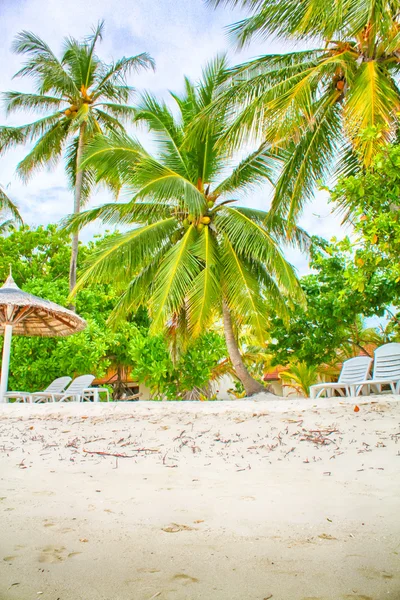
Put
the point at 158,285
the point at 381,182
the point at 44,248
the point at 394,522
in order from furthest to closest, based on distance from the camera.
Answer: the point at 44,248
the point at 158,285
the point at 381,182
the point at 394,522

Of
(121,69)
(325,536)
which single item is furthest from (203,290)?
(121,69)

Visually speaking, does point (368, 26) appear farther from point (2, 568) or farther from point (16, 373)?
point (16, 373)

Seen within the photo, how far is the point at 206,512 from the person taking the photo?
8.06 feet

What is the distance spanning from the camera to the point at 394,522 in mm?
2182

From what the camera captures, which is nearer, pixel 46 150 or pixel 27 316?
pixel 27 316

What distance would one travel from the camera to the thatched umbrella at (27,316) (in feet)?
27.0

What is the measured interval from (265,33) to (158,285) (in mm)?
5206

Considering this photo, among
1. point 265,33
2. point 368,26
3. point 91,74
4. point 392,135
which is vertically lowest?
point 392,135

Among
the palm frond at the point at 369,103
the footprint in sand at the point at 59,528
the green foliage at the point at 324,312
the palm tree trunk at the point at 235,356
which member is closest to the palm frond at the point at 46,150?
the palm tree trunk at the point at 235,356

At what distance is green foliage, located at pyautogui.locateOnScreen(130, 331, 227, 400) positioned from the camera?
1220 centimetres

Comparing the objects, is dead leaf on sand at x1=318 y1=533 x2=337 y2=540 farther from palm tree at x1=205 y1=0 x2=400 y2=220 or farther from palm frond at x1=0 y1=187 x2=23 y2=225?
palm frond at x1=0 y1=187 x2=23 y2=225

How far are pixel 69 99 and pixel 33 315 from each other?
8885 millimetres

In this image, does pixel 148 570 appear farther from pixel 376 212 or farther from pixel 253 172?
pixel 253 172

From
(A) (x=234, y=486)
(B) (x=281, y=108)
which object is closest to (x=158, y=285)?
(B) (x=281, y=108)
